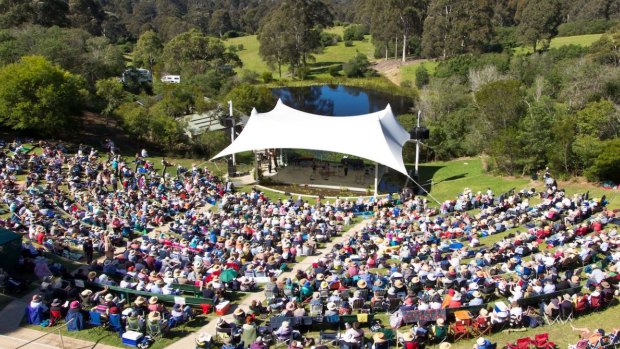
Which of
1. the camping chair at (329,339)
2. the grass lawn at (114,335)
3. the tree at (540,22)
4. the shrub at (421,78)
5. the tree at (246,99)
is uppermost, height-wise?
the tree at (540,22)

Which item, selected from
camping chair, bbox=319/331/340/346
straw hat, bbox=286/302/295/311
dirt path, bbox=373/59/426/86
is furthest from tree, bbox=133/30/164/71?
camping chair, bbox=319/331/340/346

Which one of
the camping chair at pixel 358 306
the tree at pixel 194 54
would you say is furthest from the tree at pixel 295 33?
the camping chair at pixel 358 306

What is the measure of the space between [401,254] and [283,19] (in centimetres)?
8298

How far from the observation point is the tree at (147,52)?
83.3 m

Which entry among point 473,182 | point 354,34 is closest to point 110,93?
point 473,182

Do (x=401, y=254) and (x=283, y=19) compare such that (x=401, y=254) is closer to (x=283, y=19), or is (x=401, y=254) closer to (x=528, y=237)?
(x=528, y=237)

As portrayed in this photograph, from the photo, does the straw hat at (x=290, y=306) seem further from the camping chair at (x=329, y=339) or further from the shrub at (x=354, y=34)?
the shrub at (x=354, y=34)

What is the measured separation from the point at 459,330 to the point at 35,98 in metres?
36.2

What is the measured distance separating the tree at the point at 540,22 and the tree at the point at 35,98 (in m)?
65.0

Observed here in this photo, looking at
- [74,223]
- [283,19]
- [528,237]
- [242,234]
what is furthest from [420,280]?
[283,19]

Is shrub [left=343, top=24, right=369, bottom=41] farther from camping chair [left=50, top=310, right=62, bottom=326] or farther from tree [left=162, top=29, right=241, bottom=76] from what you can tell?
camping chair [left=50, top=310, right=62, bottom=326]

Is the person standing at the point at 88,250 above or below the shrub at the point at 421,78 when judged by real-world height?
below

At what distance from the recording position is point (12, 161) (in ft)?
98.5

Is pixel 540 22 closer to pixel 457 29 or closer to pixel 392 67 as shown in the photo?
pixel 457 29
